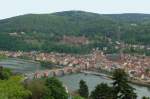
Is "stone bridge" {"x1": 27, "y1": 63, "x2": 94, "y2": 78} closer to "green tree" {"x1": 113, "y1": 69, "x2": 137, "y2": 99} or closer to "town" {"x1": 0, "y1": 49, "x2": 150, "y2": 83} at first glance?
"town" {"x1": 0, "y1": 49, "x2": 150, "y2": 83}

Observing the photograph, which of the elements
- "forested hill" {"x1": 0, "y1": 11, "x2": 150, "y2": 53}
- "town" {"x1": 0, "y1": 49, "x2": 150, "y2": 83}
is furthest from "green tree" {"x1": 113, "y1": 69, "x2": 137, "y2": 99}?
"forested hill" {"x1": 0, "y1": 11, "x2": 150, "y2": 53}

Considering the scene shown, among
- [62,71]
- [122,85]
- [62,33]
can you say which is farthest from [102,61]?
[122,85]

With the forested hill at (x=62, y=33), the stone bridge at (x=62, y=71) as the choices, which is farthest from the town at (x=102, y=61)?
the forested hill at (x=62, y=33)

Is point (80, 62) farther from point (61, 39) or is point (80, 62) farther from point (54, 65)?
point (61, 39)

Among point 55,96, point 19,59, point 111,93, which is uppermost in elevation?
point 111,93

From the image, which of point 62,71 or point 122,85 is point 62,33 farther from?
point 122,85

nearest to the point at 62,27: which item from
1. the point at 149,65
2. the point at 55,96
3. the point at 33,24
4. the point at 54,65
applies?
the point at 33,24

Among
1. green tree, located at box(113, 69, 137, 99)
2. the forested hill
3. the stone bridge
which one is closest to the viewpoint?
green tree, located at box(113, 69, 137, 99)

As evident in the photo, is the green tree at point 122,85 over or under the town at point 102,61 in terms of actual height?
over

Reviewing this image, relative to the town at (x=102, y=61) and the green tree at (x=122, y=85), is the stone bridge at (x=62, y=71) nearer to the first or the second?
the town at (x=102, y=61)
